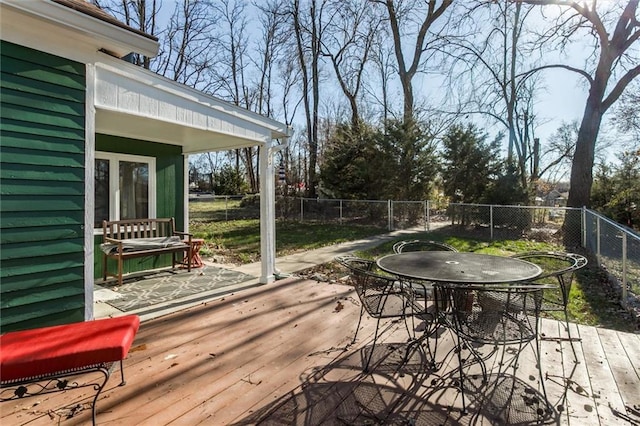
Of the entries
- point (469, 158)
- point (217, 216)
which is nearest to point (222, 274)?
point (469, 158)

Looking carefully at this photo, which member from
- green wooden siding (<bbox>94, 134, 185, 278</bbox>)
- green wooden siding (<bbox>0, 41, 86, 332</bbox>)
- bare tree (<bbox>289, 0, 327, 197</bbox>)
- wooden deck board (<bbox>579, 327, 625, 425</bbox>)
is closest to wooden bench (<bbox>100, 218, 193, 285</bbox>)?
green wooden siding (<bbox>94, 134, 185, 278</bbox>)

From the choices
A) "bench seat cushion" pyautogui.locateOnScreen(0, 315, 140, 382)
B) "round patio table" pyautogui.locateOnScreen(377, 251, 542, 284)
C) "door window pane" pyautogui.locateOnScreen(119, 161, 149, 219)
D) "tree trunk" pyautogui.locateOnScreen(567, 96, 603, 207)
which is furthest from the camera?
"tree trunk" pyautogui.locateOnScreen(567, 96, 603, 207)

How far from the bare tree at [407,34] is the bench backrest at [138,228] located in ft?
35.6

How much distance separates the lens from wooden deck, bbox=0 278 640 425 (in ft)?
6.60

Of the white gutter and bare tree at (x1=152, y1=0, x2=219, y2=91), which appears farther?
bare tree at (x1=152, y1=0, x2=219, y2=91)

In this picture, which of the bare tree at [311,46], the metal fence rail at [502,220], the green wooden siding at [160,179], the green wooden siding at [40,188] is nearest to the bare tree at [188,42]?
the bare tree at [311,46]

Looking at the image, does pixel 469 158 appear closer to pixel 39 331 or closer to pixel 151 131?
pixel 151 131

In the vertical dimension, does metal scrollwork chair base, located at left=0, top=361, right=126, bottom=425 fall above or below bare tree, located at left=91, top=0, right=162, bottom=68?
below

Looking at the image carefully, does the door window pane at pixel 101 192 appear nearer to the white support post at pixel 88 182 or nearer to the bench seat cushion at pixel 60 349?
the white support post at pixel 88 182

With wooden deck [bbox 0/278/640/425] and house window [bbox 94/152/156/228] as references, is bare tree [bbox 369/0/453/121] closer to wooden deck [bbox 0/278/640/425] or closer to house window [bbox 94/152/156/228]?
house window [bbox 94/152/156/228]

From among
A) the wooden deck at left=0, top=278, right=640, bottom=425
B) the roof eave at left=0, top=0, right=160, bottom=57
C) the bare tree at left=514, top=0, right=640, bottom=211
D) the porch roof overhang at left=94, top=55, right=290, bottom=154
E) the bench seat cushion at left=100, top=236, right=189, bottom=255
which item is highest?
the bare tree at left=514, top=0, right=640, bottom=211

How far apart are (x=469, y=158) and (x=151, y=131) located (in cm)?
955

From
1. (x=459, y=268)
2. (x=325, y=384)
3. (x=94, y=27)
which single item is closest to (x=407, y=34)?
(x=94, y=27)

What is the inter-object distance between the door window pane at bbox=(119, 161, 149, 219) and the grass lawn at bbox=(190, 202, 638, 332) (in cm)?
186
